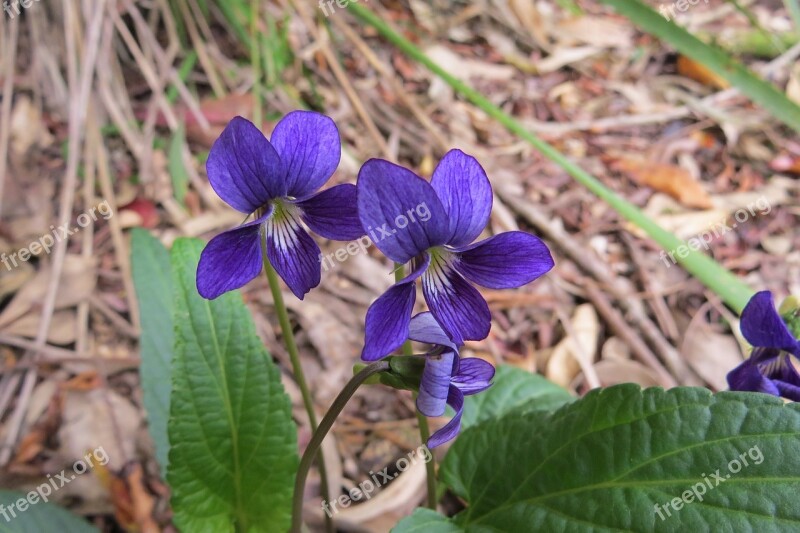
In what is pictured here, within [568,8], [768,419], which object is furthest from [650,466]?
[568,8]

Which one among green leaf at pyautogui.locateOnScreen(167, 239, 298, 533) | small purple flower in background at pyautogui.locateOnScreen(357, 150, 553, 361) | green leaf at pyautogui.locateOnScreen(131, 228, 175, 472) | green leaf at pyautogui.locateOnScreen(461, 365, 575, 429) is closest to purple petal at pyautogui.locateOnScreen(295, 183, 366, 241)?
small purple flower in background at pyautogui.locateOnScreen(357, 150, 553, 361)

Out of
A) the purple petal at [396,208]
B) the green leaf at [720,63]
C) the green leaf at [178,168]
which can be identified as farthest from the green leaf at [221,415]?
the green leaf at [720,63]

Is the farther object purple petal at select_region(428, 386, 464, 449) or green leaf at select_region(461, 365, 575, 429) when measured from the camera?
green leaf at select_region(461, 365, 575, 429)

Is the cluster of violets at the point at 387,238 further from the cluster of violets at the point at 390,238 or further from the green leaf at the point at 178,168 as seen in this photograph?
the green leaf at the point at 178,168

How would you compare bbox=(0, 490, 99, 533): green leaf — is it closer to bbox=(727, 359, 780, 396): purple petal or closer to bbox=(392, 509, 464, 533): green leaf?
bbox=(392, 509, 464, 533): green leaf

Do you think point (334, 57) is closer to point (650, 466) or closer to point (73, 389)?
point (73, 389)
